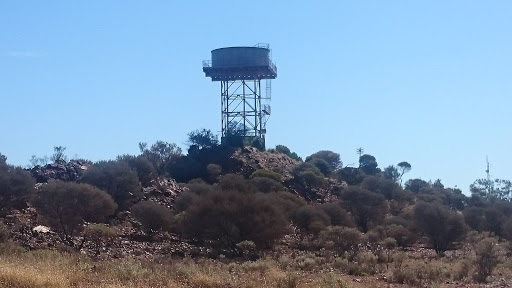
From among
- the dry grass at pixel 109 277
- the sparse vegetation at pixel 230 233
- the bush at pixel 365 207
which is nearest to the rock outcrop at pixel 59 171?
the sparse vegetation at pixel 230 233

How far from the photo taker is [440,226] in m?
54.2

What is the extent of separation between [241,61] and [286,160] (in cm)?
1608

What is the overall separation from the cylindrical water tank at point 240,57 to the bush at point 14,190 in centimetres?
3214

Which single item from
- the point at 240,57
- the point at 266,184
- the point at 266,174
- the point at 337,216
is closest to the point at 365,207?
the point at 337,216

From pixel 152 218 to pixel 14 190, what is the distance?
1068cm

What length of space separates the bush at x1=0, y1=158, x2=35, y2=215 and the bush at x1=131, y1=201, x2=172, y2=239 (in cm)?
861

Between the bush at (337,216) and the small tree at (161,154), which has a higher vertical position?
the small tree at (161,154)

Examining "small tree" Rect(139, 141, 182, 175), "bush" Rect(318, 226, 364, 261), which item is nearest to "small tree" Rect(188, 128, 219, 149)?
"small tree" Rect(139, 141, 182, 175)

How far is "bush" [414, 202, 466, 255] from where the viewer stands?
5406cm

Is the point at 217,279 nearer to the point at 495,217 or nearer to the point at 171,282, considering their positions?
the point at 171,282

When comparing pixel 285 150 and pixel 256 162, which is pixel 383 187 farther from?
pixel 285 150

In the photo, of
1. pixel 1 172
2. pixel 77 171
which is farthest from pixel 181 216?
pixel 77 171

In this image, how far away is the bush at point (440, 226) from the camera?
54062mm

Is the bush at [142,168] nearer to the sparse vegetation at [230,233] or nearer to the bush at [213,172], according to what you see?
the sparse vegetation at [230,233]
